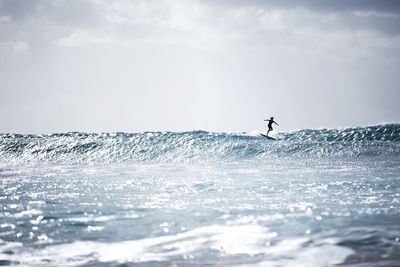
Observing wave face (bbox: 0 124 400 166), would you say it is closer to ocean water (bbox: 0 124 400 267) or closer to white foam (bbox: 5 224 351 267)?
ocean water (bbox: 0 124 400 267)

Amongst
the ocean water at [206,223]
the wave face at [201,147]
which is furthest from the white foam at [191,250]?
the wave face at [201,147]

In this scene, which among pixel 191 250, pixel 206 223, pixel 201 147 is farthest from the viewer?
pixel 201 147

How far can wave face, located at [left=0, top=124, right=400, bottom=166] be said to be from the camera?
27.4m

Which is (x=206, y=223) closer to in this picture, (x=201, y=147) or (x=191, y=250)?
(x=191, y=250)

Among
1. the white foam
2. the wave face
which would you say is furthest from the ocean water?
the wave face

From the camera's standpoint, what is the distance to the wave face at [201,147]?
27422 millimetres

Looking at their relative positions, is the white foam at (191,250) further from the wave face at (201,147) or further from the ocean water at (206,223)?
the wave face at (201,147)

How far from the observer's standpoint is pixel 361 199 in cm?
880

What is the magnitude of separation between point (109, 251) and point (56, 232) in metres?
1.64

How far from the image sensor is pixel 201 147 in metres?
32.2

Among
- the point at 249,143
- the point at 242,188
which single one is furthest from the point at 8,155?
the point at 242,188

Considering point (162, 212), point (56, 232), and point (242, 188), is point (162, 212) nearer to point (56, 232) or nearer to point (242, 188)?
point (56, 232)

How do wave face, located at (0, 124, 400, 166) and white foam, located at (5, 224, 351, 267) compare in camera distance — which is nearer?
white foam, located at (5, 224, 351, 267)

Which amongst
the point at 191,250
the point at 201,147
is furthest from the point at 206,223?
the point at 201,147
